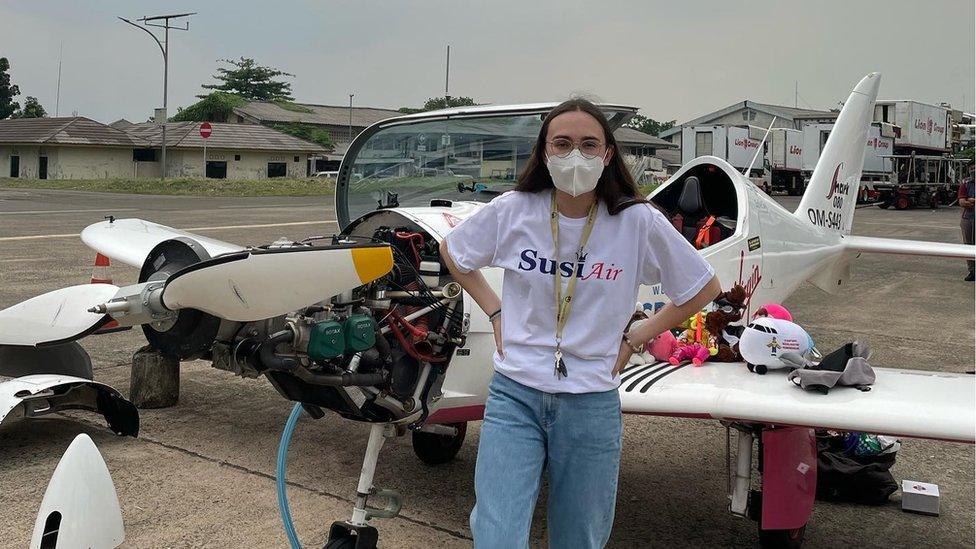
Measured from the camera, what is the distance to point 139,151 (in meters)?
53.2

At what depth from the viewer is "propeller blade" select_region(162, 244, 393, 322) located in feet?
10.4

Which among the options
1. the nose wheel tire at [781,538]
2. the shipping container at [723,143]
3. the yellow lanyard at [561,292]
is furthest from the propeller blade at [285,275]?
the shipping container at [723,143]

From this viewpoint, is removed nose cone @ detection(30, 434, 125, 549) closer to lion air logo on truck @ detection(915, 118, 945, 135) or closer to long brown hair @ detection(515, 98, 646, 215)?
long brown hair @ detection(515, 98, 646, 215)

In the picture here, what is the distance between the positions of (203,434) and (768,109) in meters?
69.0

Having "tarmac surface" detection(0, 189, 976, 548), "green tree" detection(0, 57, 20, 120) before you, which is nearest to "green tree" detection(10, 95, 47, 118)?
"green tree" detection(0, 57, 20, 120)

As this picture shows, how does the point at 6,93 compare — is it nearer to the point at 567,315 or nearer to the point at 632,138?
the point at 632,138

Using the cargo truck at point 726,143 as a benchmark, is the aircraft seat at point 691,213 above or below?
below

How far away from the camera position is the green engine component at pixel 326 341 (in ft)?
10.9

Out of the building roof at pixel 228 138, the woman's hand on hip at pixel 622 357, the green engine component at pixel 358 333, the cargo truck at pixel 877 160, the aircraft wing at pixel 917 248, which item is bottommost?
the green engine component at pixel 358 333

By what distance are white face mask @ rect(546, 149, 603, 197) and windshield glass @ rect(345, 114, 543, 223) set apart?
2265mm

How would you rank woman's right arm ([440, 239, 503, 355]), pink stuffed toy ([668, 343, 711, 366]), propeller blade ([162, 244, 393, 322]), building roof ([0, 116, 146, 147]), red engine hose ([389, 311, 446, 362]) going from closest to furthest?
woman's right arm ([440, 239, 503, 355])
propeller blade ([162, 244, 393, 322])
red engine hose ([389, 311, 446, 362])
pink stuffed toy ([668, 343, 711, 366])
building roof ([0, 116, 146, 147])

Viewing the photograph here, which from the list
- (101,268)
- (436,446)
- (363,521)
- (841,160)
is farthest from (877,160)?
(363,521)

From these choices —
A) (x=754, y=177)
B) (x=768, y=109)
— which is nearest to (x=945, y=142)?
(x=754, y=177)

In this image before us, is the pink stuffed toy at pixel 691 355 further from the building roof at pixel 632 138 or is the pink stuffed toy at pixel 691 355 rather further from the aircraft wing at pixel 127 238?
the aircraft wing at pixel 127 238
